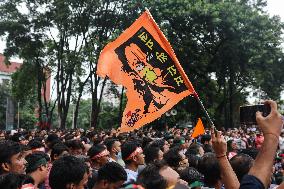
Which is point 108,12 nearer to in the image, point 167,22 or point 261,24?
point 167,22

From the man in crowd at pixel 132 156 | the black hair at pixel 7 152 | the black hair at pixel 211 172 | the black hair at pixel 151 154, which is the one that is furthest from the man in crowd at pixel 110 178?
the black hair at pixel 151 154

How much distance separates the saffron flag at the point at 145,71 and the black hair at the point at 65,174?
5.38 feet

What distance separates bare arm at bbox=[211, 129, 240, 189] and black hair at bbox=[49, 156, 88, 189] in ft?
3.90

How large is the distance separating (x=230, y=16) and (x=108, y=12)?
7.40 meters

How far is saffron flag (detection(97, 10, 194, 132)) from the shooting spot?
5055mm

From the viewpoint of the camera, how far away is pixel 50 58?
28844mm

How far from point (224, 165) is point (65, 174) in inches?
52.6

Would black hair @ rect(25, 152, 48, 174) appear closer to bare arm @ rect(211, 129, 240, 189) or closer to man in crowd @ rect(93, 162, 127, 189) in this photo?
man in crowd @ rect(93, 162, 127, 189)

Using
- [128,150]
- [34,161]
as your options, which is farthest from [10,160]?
[128,150]

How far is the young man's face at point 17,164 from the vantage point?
193 inches

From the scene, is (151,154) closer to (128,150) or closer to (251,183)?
(128,150)

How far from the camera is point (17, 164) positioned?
4938mm

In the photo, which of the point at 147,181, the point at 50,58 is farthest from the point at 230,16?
the point at 147,181

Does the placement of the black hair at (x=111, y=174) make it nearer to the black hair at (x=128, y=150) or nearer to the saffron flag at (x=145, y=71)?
the saffron flag at (x=145, y=71)
